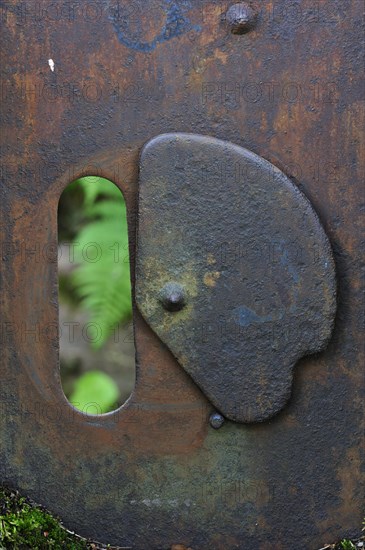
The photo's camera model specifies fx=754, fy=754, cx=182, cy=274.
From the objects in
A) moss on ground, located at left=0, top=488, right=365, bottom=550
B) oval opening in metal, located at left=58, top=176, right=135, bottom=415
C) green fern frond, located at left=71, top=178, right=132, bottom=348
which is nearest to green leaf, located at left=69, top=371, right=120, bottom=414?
oval opening in metal, located at left=58, top=176, right=135, bottom=415

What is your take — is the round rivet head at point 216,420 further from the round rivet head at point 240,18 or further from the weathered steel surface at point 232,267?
the round rivet head at point 240,18

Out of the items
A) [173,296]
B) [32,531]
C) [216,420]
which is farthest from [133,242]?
[32,531]

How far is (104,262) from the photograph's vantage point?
3352 mm

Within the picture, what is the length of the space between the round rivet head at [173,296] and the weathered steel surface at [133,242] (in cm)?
8

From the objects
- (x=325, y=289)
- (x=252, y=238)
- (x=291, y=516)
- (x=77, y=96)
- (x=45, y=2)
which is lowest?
(x=291, y=516)

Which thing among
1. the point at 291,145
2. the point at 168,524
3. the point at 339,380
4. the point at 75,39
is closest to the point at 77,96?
the point at 75,39


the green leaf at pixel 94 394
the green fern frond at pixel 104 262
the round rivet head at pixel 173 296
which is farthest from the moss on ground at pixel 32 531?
the green fern frond at pixel 104 262

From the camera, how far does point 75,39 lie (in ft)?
4.42

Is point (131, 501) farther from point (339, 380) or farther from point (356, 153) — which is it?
point (356, 153)

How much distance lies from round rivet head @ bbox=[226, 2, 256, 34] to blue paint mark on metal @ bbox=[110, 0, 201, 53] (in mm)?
58

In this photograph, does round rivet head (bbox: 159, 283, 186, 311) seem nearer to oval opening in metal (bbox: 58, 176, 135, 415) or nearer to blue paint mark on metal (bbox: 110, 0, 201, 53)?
blue paint mark on metal (bbox: 110, 0, 201, 53)

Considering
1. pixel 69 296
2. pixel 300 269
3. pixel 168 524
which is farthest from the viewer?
pixel 69 296

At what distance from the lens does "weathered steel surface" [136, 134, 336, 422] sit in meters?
1.30

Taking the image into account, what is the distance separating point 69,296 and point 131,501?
2.33 m
